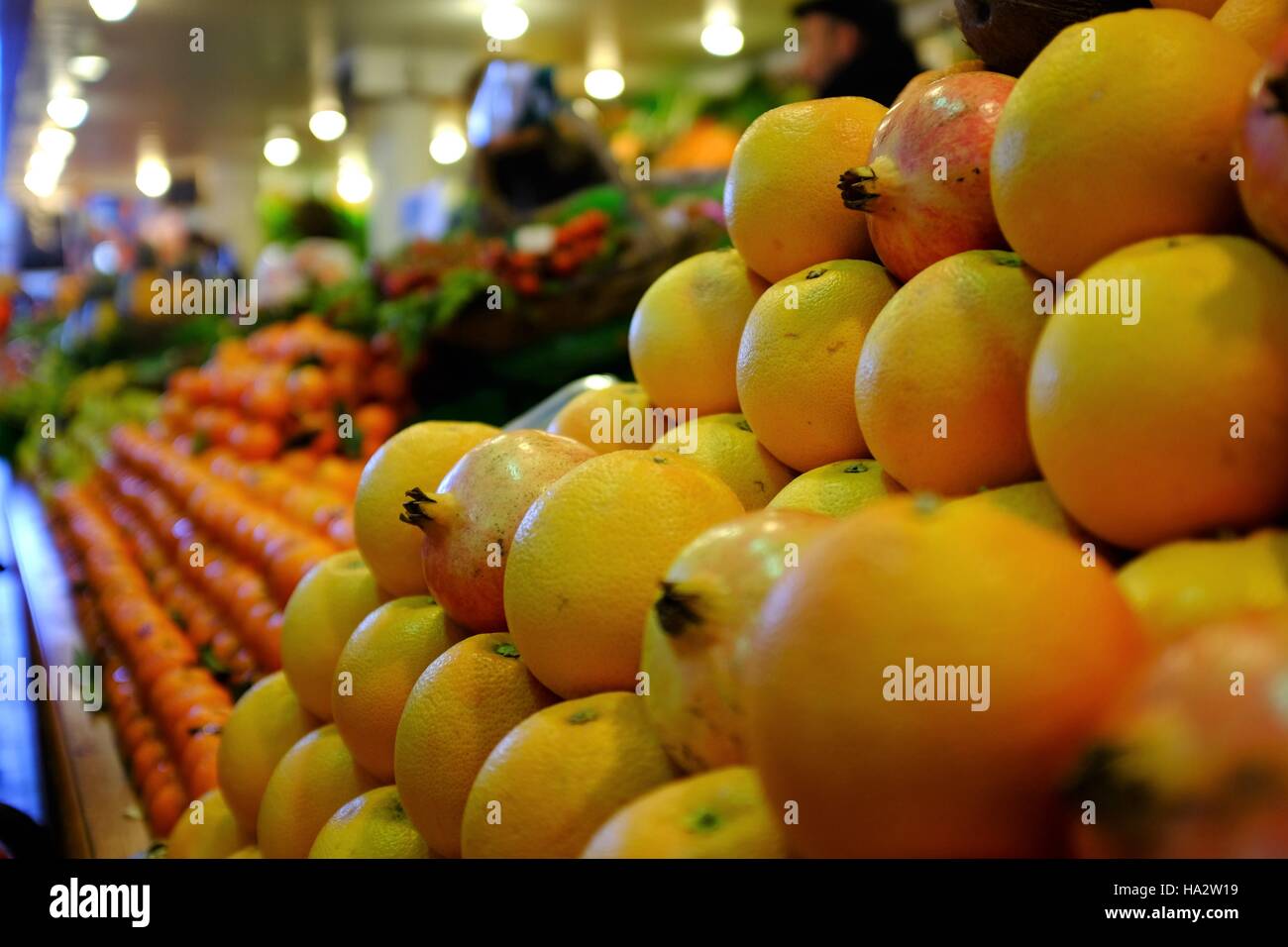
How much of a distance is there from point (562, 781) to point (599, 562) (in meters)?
0.21

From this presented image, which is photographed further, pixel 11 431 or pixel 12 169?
pixel 12 169

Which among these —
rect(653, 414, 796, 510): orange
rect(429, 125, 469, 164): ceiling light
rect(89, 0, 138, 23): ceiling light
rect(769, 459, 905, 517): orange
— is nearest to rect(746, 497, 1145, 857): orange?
rect(769, 459, 905, 517): orange

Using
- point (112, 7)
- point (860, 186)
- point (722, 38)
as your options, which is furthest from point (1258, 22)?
point (722, 38)

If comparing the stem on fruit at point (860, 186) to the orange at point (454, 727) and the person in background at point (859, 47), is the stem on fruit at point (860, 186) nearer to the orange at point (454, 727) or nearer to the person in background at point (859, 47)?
the orange at point (454, 727)

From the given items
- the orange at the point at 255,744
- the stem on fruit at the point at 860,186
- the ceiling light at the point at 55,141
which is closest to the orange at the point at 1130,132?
the stem on fruit at the point at 860,186

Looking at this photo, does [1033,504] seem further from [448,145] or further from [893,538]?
[448,145]

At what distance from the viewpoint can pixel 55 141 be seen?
14.4 meters

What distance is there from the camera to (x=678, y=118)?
11688 millimetres

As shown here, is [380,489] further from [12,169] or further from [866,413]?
[12,169]

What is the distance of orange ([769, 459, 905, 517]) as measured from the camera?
46.1 inches

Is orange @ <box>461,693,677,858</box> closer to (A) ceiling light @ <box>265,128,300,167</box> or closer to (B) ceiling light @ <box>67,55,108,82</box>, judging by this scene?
(B) ceiling light @ <box>67,55,108,82</box>

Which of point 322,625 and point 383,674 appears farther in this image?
point 322,625
